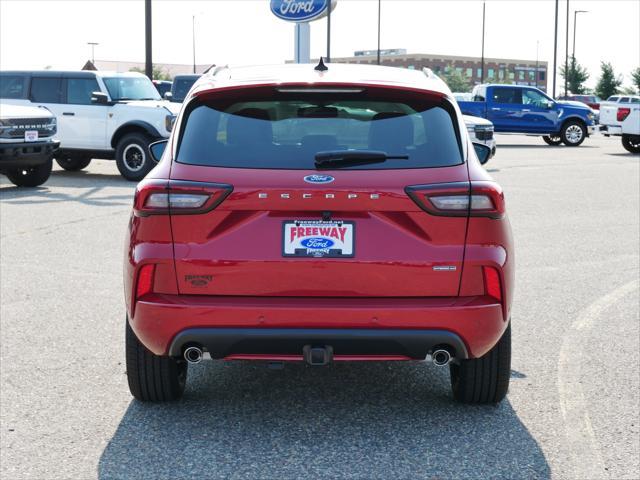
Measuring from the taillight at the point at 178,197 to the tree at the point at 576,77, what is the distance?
8059cm

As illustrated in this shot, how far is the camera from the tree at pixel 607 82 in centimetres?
8125

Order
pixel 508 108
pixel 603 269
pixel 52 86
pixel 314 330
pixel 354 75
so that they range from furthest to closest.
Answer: pixel 508 108
pixel 52 86
pixel 603 269
pixel 354 75
pixel 314 330

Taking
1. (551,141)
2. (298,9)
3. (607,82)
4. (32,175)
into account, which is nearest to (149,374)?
(32,175)

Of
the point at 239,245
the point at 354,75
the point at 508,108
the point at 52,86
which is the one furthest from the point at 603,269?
the point at 508,108

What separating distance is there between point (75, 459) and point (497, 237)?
2.14 m

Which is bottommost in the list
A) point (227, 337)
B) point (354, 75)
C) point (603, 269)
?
point (603, 269)

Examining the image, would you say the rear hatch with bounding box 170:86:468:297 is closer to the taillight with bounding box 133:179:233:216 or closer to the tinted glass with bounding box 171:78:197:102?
the taillight with bounding box 133:179:233:216

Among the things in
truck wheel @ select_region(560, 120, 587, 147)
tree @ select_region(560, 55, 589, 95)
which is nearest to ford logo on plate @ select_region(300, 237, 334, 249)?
truck wheel @ select_region(560, 120, 587, 147)

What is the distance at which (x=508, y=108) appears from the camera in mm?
32938

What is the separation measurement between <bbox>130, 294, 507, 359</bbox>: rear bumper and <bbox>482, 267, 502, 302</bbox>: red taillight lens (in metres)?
0.06

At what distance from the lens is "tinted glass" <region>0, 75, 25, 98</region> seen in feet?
62.6

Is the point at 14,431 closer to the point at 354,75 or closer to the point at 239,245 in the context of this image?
the point at 239,245

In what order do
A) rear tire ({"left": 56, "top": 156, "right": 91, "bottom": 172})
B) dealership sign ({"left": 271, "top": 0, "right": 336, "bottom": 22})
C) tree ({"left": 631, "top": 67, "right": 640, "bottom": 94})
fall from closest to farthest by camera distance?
rear tire ({"left": 56, "top": 156, "right": 91, "bottom": 172}) < dealership sign ({"left": 271, "top": 0, "right": 336, "bottom": 22}) < tree ({"left": 631, "top": 67, "right": 640, "bottom": 94})

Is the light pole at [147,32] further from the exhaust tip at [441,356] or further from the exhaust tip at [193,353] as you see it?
the exhaust tip at [441,356]
